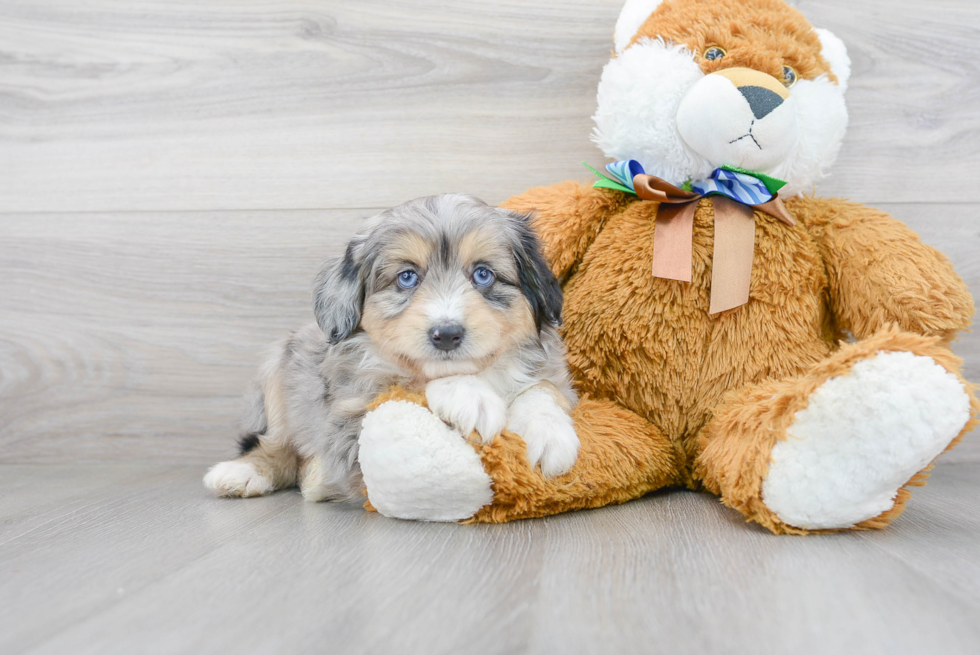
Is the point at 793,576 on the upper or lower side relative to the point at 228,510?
upper

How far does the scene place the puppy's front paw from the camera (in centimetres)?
150

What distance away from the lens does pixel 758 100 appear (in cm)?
171

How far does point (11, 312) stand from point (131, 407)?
0.53 metres

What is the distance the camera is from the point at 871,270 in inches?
69.9

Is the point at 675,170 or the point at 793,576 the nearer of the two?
the point at 793,576

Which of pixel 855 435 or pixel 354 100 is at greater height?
pixel 354 100

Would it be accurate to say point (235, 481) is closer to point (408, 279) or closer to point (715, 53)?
point (408, 279)

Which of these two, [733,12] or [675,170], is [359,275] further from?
[733,12]

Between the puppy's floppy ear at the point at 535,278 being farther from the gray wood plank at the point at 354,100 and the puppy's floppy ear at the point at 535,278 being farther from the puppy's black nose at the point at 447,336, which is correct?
the gray wood plank at the point at 354,100

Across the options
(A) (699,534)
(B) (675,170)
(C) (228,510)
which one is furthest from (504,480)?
(B) (675,170)

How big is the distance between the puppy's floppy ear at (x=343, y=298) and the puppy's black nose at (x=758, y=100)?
100 cm

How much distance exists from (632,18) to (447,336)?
3.65 ft

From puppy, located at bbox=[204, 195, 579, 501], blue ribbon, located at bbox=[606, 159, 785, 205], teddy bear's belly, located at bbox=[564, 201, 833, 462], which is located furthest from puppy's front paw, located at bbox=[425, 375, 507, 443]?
blue ribbon, located at bbox=[606, 159, 785, 205]

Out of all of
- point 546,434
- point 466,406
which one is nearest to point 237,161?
point 466,406
